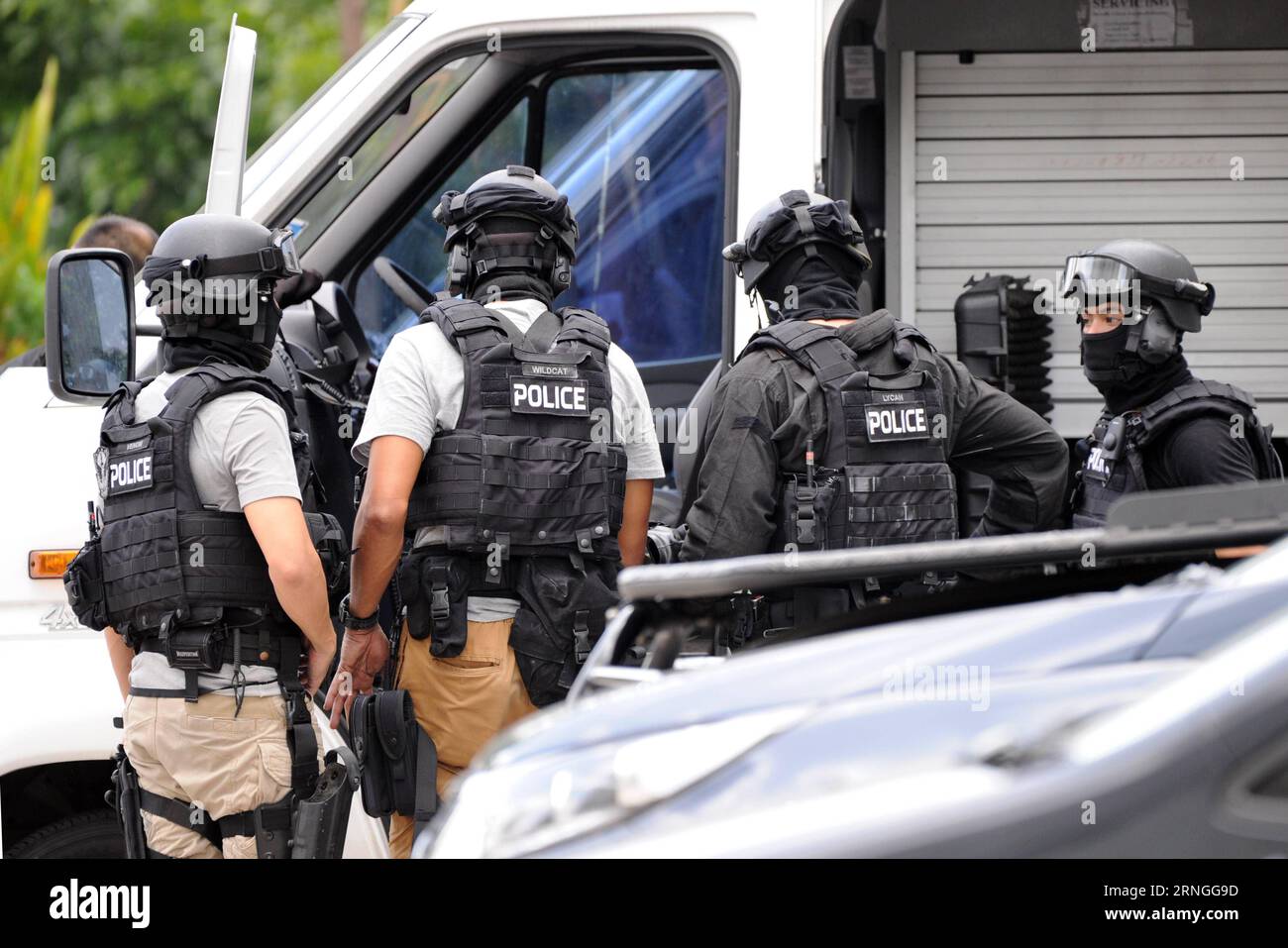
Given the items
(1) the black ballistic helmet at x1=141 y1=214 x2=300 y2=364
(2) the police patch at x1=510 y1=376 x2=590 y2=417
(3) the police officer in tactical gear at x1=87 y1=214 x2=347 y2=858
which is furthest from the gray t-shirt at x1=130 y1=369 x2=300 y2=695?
(2) the police patch at x1=510 y1=376 x2=590 y2=417

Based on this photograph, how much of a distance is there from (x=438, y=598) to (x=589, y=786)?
162cm

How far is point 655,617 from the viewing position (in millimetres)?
2068

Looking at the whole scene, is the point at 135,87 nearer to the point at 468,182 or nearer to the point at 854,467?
the point at 468,182

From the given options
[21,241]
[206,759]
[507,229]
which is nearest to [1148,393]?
[507,229]

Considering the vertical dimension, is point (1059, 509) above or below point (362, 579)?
above

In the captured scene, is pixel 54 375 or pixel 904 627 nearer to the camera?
pixel 904 627

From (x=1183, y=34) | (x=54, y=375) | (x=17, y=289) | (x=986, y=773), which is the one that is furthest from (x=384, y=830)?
(x=17, y=289)

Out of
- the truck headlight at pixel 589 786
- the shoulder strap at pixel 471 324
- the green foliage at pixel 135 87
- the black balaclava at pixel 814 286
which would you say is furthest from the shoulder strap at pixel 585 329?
the green foliage at pixel 135 87

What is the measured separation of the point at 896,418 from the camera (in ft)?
10.8

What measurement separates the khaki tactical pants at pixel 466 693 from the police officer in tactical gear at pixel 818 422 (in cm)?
45

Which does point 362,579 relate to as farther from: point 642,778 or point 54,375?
point 642,778

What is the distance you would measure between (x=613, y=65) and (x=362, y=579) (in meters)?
1.60

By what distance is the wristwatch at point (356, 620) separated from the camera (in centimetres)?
322

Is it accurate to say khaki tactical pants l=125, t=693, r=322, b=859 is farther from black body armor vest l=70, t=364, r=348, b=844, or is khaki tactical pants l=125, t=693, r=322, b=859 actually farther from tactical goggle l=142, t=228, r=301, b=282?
tactical goggle l=142, t=228, r=301, b=282
